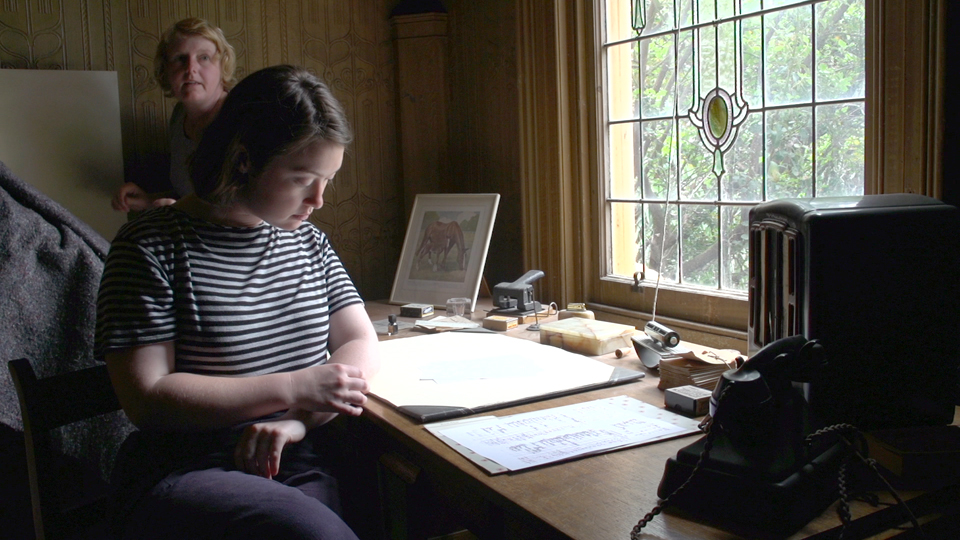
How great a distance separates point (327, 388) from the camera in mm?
1347

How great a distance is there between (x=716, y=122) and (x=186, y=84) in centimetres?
158

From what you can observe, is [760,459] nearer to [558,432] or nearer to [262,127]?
[558,432]

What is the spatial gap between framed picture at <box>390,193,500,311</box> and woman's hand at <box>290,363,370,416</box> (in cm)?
92

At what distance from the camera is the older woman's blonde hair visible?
237cm

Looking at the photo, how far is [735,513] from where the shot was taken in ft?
2.95

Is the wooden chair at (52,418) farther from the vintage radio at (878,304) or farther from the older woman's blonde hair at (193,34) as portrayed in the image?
the older woman's blonde hair at (193,34)

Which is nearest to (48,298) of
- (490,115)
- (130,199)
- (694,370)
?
(130,199)

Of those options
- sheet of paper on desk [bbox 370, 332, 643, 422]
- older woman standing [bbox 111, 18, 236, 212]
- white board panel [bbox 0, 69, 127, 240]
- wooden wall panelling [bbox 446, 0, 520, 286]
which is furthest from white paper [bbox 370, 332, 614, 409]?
white board panel [bbox 0, 69, 127, 240]

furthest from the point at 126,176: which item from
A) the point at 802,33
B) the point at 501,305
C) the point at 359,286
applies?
the point at 802,33

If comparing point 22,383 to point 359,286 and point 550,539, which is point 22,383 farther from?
point 359,286

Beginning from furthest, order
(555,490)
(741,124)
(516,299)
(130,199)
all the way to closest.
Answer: (130,199), (516,299), (741,124), (555,490)

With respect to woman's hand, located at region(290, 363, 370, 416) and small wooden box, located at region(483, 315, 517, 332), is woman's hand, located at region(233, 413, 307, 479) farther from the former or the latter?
small wooden box, located at region(483, 315, 517, 332)

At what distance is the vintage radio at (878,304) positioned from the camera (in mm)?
1082

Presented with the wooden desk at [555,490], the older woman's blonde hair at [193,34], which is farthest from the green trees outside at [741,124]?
the older woman's blonde hair at [193,34]
